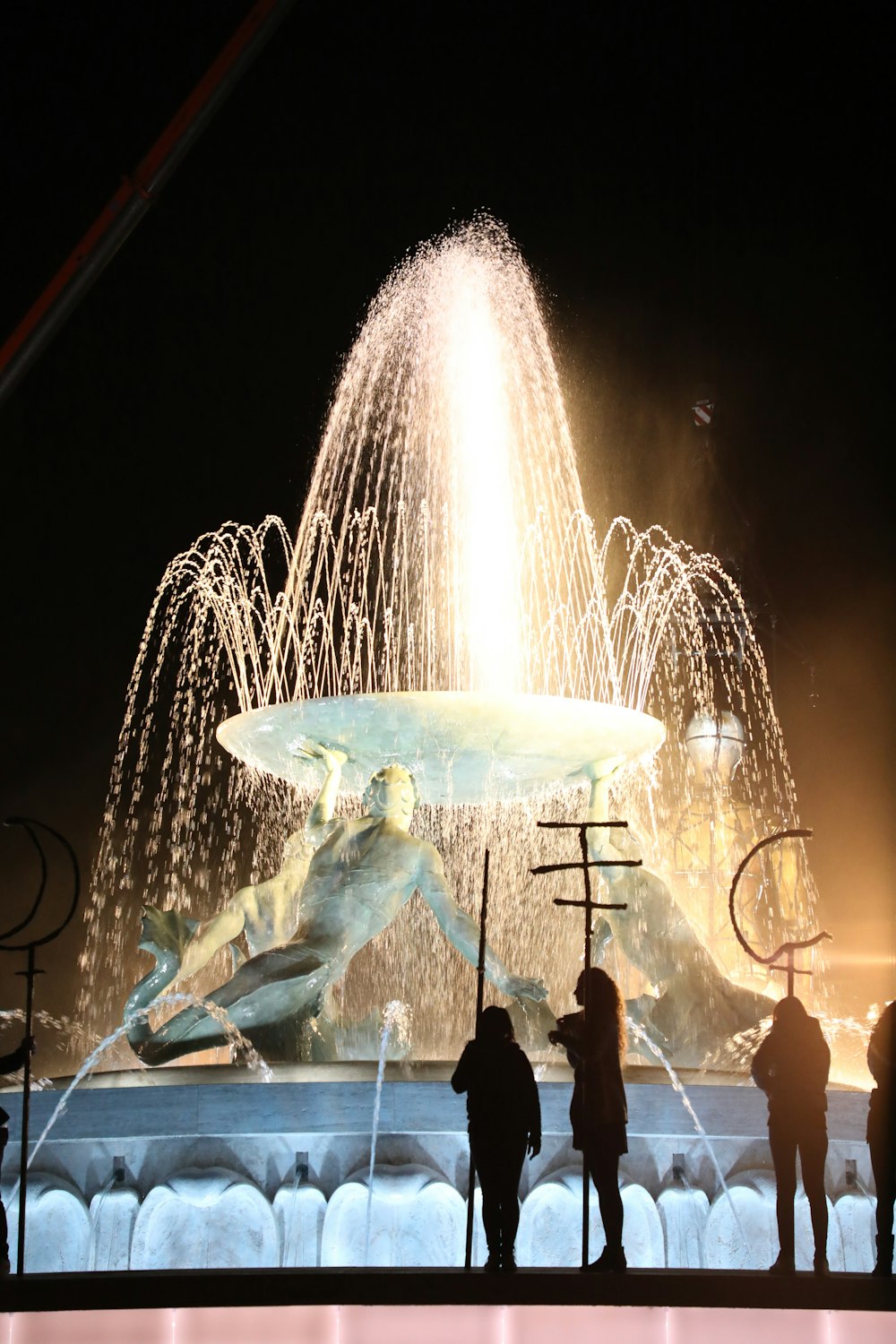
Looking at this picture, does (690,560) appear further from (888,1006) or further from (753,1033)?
(888,1006)

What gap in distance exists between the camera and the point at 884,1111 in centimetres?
678

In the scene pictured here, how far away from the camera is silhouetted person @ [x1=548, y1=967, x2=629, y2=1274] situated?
652 centimetres

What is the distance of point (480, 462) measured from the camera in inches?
681

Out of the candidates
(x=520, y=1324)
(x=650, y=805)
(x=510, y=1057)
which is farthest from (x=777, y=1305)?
(x=650, y=805)

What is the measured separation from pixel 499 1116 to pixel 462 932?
13.2 feet

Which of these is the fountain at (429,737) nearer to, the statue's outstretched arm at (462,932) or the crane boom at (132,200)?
the statue's outstretched arm at (462,932)

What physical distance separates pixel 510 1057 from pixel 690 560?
25.7 metres

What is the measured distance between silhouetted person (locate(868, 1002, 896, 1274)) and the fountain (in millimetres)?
1246

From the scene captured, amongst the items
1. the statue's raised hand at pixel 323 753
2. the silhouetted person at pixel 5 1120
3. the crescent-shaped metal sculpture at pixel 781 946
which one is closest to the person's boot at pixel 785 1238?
the crescent-shaped metal sculpture at pixel 781 946

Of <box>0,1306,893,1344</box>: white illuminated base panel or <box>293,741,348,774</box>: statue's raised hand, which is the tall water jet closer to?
<box>293,741,348,774</box>: statue's raised hand

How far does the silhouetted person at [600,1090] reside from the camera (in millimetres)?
6523

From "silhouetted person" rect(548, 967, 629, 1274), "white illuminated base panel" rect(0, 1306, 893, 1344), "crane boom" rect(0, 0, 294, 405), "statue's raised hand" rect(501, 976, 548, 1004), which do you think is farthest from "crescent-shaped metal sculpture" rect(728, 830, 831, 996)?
"crane boom" rect(0, 0, 294, 405)

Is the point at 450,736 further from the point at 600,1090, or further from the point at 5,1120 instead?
the point at 5,1120

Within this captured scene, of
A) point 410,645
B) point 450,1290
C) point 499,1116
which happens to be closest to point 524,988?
point 499,1116
